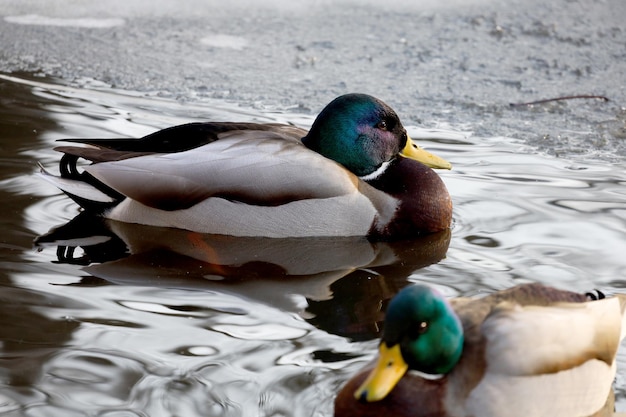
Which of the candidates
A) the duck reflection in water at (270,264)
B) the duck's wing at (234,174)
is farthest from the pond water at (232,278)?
the duck's wing at (234,174)

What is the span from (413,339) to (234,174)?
2.35 metres

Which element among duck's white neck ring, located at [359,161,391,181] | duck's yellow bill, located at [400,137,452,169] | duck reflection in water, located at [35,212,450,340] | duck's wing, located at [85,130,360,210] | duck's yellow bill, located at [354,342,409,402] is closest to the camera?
duck's yellow bill, located at [354,342,409,402]

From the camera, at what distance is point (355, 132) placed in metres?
5.77

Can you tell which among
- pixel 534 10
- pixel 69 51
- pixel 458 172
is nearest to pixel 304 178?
pixel 458 172

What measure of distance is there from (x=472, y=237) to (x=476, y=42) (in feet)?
12.0

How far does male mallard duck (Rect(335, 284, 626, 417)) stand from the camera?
340 centimetres

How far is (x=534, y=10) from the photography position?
9.62 m

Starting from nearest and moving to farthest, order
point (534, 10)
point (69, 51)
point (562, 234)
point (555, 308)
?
1. point (555, 308)
2. point (562, 234)
3. point (69, 51)
4. point (534, 10)

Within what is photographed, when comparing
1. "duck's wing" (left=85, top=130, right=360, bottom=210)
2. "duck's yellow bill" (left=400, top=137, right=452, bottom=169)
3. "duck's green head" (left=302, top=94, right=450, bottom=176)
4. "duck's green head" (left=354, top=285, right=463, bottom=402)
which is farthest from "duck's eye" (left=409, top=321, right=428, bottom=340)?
"duck's yellow bill" (left=400, top=137, right=452, bottom=169)

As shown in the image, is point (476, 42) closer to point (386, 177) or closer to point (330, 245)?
point (386, 177)

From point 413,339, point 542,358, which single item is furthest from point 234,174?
point 542,358

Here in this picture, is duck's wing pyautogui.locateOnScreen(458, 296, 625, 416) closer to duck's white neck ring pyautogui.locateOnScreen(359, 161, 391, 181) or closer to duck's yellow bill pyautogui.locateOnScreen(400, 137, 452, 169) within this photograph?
duck's white neck ring pyautogui.locateOnScreen(359, 161, 391, 181)

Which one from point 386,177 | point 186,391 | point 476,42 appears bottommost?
point 186,391

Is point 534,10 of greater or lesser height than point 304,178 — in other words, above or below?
above
